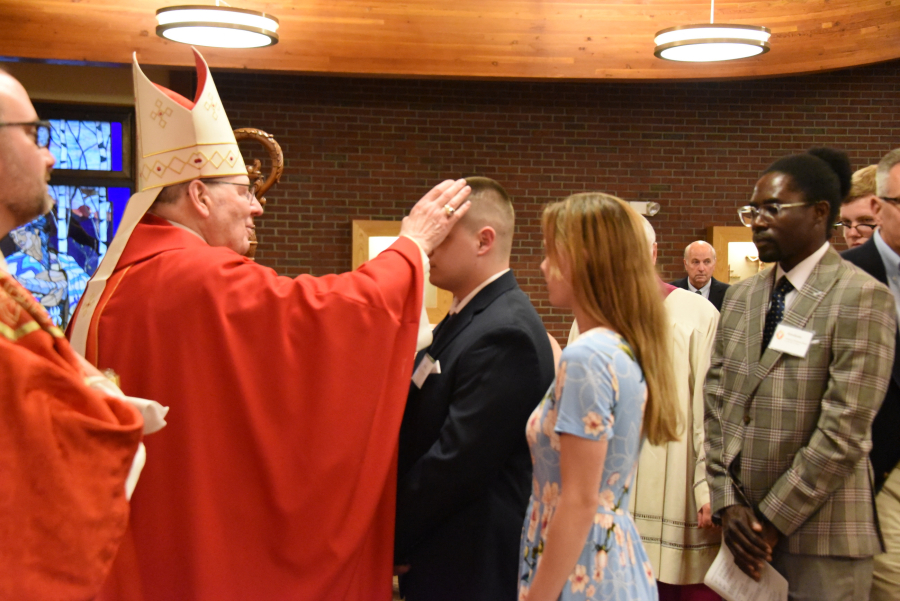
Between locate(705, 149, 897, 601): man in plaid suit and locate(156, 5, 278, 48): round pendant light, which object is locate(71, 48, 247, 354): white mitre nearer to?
locate(705, 149, 897, 601): man in plaid suit

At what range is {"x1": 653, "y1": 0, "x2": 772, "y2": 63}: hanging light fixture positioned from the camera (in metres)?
5.06

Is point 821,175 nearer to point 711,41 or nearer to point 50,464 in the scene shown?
point 50,464

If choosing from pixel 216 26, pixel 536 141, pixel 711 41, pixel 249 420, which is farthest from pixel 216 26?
pixel 249 420

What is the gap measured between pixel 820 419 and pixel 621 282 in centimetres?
66

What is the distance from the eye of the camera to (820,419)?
1.85m

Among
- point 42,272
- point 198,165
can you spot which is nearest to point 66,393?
point 198,165

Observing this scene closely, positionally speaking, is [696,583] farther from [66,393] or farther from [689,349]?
[66,393]

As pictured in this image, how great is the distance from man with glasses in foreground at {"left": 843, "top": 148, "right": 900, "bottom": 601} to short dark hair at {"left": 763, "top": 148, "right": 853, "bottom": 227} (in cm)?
10

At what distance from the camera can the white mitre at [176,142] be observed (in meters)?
2.03

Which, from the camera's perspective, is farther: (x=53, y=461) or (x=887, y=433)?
(x=887, y=433)

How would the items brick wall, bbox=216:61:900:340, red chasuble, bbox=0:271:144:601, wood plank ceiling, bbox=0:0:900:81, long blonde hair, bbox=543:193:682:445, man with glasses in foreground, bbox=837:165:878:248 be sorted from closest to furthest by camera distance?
red chasuble, bbox=0:271:144:601, long blonde hair, bbox=543:193:682:445, man with glasses in foreground, bbox=837:165:878:248, wood plank ceiling, bbox=0:0:900:81, brick wall, bbox=216:61:900:340

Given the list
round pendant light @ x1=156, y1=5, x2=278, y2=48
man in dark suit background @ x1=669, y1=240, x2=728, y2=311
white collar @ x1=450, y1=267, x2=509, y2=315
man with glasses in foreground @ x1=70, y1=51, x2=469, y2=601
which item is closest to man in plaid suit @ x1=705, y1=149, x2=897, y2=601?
white collar @ x1=450, y1=267, x2=509, y2=315

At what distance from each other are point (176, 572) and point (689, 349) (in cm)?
180

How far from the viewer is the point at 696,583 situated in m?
2.75
